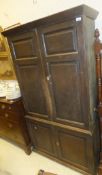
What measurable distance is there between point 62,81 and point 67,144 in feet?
2.54

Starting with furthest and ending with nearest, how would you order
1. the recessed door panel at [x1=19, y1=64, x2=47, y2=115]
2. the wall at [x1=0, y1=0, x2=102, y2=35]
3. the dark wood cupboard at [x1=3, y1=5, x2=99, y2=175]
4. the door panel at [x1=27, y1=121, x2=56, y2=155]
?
the door panel at [x1=27, y1=121, x2=56, y2=155] < the recessed door panel at [x1=19, y1=64, x2=47, y2=115] < the wall at [x1=0, y1=0, x2=102, y2=35] < the dark wood cupboard at [x1=3, y1=5, x2=99, y2=175]

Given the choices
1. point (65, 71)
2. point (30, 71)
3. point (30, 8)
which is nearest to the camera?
point (65, 71)

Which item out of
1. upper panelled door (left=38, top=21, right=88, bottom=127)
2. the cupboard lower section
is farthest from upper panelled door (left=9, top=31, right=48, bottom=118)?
the cupboard lower section

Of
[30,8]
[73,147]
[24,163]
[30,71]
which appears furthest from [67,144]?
[30,8]

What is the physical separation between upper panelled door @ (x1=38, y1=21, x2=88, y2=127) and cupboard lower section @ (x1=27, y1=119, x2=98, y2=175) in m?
0.16

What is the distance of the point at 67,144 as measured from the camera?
177 centimetres

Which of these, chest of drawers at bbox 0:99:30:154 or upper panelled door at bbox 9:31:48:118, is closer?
upper panelled door at bbox 9:31:48:118

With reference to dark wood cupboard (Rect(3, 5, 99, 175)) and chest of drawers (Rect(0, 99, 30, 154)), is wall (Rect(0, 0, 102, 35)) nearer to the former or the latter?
dark wood cupboard (Rect(3, 5, 99, 175))

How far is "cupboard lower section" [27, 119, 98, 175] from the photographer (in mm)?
1610

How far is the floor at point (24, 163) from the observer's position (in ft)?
6.48

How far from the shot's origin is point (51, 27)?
1.33 meters

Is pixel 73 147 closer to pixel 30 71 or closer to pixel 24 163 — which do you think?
pixel 24 163

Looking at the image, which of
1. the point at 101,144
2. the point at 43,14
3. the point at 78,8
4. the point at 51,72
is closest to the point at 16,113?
the point at 51,72

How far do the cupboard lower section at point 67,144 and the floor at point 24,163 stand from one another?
91 millimetres
